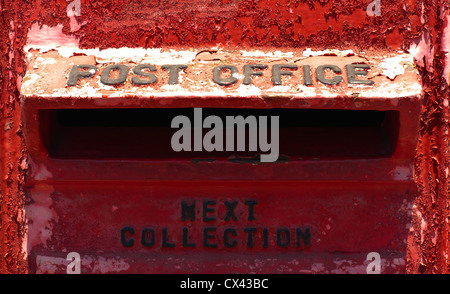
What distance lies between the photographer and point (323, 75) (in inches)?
71.7

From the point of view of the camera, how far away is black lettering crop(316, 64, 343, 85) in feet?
5.87

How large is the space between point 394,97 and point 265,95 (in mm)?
374

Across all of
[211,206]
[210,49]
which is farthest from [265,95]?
[211,206]

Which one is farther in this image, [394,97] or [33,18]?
[33,18]

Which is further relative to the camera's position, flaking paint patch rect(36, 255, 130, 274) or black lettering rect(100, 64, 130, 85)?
flaking paint patch rect(36, 255, 130, 274)

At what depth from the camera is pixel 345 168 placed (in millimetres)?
1949

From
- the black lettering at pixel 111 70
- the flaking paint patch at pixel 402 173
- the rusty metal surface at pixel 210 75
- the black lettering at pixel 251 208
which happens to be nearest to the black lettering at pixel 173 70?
the rusty metal surface at pixel 210 75

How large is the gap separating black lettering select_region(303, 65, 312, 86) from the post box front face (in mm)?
67

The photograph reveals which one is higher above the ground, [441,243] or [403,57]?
[403,57]

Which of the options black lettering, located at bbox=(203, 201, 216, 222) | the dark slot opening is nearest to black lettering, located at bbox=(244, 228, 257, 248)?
black lettering, located at bbox=(203, 201, 216, 222)

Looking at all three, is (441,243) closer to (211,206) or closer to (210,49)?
(211,206)

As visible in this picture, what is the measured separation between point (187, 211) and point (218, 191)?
0.13 metres

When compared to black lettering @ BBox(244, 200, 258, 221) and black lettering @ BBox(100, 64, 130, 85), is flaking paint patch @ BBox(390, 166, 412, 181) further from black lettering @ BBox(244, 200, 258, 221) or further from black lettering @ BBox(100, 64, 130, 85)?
black lettering @ BBox(100, 64, 130, 85)
